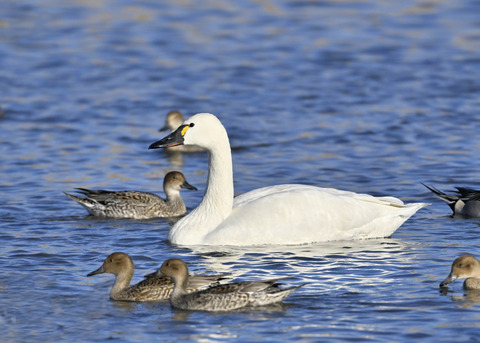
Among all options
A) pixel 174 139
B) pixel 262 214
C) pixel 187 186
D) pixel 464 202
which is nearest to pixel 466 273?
pixel 262 214

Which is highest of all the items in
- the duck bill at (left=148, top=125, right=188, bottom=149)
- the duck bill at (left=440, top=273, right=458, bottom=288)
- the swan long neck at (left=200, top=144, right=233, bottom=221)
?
the duck bill at (left=148, top=125, right=188, bottom=149)

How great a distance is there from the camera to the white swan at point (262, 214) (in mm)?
12195

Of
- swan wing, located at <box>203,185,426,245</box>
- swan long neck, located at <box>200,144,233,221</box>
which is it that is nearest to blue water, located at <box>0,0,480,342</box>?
swan wing, located at <box>203,185,426,245</box>

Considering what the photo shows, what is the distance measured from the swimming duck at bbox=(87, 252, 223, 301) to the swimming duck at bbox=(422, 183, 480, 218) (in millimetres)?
4326

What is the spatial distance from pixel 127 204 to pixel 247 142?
4.54 meters

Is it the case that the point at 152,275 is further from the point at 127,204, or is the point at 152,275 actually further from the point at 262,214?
the point at 127,204

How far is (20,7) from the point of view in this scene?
29.5 m

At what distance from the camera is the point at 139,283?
10.3 metres

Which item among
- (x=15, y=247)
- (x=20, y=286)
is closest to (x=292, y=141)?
(x=15, y=247)

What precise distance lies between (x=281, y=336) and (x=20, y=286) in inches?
112

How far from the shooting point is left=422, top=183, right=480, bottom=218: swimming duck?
13.5 m

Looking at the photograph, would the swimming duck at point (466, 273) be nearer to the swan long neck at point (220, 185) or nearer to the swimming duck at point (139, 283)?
the swimming duck at point (139, 283)

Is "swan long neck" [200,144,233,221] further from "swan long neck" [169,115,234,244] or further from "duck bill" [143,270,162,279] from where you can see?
"duck bill" [143,270,162,279]

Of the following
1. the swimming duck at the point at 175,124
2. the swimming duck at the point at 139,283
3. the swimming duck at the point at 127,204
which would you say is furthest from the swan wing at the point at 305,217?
the swimming duck at the point at 175,124
